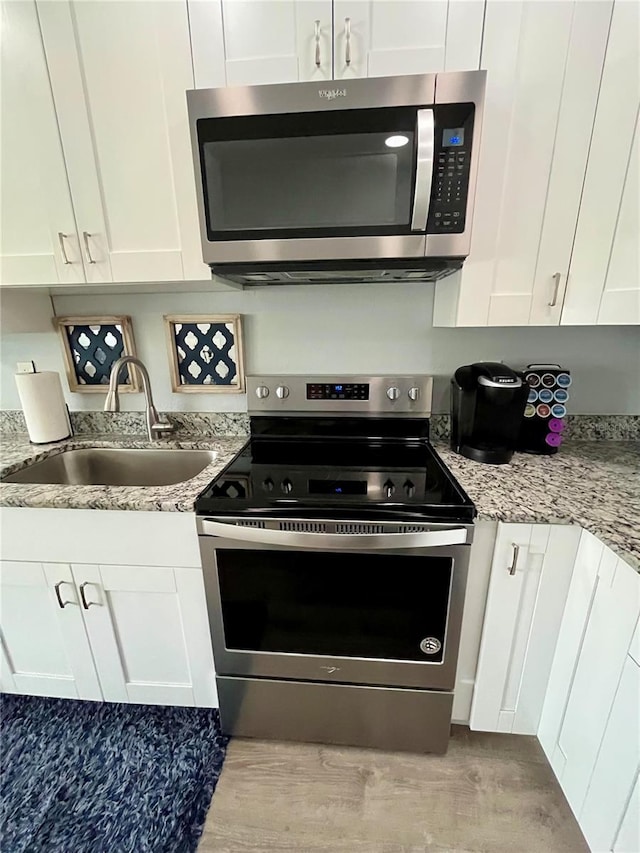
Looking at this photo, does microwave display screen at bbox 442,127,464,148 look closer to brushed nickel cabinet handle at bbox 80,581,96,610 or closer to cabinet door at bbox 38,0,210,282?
cabinet door at bbox 38,0,210,282

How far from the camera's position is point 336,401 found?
1.50 m

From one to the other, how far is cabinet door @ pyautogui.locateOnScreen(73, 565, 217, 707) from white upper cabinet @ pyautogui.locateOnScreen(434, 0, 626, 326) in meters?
1.24

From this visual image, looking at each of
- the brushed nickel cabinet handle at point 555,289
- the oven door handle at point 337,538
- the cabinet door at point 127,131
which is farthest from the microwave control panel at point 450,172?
the oven door handle at point 337,538

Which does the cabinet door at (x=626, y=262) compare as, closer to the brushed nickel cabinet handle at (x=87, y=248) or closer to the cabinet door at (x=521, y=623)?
the cabinet door at (x=521, y=623)

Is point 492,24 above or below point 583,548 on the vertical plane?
above

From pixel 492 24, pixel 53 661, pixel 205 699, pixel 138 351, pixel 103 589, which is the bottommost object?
pixel 205 699

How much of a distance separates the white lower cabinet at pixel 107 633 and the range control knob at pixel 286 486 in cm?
37

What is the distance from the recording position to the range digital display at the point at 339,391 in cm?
148

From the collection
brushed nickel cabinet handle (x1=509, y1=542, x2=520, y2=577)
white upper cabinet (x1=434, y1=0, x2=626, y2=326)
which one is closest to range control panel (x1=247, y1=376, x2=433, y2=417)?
white upper cabinet (x1=434, y1=0, x2=626, y2=326)

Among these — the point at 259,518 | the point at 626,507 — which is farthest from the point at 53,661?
the point at 626,507

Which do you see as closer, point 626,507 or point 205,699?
point 626,507

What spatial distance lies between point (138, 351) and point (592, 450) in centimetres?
186

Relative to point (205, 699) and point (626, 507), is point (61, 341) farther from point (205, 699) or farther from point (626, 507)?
point (626, 507)

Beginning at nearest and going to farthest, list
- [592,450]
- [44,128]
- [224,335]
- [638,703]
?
[638,703] → [44,128] → [592,450] → [224,335]
